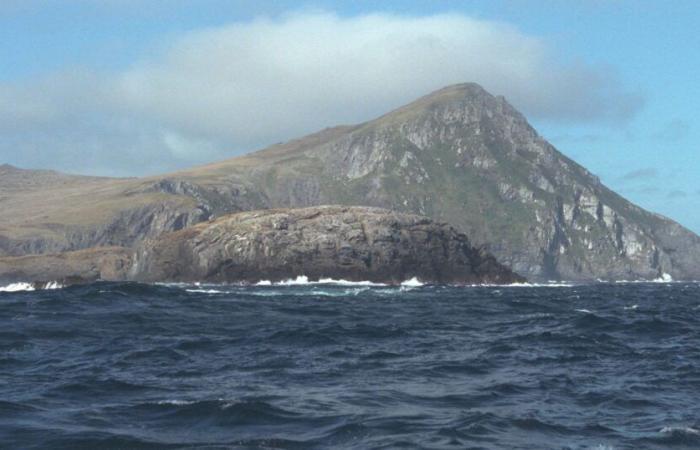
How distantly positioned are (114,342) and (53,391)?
13.6 m

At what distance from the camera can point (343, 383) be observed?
3069 cm

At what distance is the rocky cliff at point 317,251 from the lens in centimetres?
15825

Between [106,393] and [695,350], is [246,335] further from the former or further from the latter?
[695,350]

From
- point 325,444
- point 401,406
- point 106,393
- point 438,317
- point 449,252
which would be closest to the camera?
point 325,444

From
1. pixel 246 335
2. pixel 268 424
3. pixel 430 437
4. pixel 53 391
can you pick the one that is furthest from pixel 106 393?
pixel 246 335

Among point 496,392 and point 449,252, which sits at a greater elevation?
point 449,252

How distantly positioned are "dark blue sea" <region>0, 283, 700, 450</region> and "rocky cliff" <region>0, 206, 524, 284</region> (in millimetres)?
101853

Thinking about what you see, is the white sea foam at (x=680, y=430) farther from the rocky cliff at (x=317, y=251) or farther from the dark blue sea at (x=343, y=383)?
the rocky cliff at (x=317, y=251)

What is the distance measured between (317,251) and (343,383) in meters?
131

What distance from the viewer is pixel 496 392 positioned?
29594 mm

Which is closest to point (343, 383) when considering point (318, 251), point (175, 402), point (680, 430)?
point (175, 402)

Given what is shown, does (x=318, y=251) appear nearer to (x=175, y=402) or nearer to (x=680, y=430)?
(x=175, y=402)

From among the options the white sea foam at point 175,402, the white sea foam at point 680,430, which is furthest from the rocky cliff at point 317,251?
the white sea foam at point 680,430

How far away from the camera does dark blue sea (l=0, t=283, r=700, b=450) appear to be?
23.0 m
